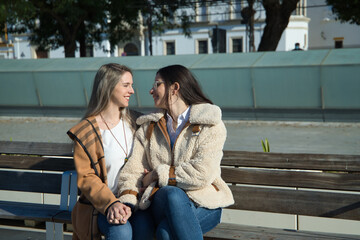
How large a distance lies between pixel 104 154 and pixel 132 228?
53 centimetres

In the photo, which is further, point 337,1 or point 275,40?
point 337,1

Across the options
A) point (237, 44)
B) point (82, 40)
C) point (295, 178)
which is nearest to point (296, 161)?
point (295, 178)

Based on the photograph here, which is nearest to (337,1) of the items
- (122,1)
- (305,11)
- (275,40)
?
(275,40)

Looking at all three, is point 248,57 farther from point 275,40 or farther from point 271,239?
point 271,239

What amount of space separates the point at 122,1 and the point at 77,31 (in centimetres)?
274

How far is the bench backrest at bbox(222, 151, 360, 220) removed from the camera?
3143 millimetres

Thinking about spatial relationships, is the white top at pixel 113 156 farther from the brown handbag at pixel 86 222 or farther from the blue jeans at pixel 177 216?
the blue jeans at pixel 177 216

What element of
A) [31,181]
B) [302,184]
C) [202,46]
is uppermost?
[302,184]

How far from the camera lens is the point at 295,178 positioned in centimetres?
329

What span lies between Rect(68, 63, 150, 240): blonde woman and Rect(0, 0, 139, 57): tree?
13.7 meters

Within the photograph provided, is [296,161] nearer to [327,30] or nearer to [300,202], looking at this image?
[300,202]

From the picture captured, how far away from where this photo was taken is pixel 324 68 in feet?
40.1

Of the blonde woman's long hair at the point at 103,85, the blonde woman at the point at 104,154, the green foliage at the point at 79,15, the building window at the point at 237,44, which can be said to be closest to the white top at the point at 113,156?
the blonde woman at the point at 104,154

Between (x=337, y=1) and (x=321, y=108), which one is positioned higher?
(x=337, y=1)
